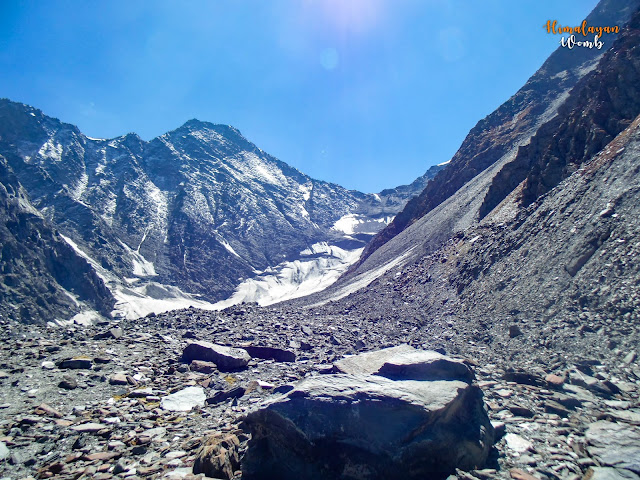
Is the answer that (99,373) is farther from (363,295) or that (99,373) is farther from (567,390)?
(363,295)

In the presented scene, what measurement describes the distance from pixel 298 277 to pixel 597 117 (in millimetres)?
123821

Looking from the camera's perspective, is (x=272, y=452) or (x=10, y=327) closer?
(x=272, y=452)

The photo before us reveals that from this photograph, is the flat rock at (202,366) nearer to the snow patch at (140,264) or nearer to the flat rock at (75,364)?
the flat rock at (75,364)

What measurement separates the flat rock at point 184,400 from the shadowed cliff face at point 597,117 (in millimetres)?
27540

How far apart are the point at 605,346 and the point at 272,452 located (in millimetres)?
9297

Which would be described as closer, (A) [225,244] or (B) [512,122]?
(B) [512,122]

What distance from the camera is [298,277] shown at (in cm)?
14512

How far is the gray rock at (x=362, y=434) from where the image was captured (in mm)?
4742

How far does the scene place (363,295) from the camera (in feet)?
103

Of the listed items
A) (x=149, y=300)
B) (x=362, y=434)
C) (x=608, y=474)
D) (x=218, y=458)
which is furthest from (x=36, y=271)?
(x=608, y=474)

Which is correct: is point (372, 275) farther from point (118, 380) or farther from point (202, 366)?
point (118, 380)

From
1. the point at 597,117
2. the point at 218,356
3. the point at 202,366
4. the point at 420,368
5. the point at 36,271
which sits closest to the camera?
the point at 420,368

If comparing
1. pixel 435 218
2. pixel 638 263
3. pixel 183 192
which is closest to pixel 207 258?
pixel 183 192

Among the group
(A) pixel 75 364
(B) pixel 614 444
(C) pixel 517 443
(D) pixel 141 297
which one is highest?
(D) pixel 141 297
